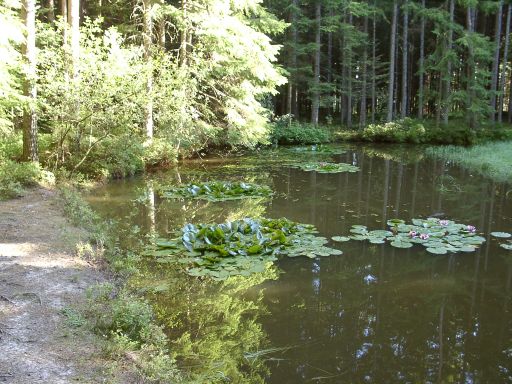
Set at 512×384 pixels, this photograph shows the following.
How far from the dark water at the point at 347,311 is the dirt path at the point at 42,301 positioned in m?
0.84

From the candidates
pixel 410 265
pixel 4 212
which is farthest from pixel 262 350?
pixel 4 212

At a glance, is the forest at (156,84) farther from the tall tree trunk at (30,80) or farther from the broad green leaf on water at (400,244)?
the broad green leaf on water at (400,244)

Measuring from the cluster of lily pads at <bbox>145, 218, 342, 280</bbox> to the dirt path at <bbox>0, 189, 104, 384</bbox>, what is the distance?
1.33m

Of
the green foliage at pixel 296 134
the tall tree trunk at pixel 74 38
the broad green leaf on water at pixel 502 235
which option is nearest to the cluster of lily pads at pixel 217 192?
the tall tree trunk at pixel 74 38

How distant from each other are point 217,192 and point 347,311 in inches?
250

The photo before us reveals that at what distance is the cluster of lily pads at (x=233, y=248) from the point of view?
244 inches

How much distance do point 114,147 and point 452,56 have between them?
1784 centimetres

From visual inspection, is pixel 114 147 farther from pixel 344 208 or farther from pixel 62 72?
pixel 344 208

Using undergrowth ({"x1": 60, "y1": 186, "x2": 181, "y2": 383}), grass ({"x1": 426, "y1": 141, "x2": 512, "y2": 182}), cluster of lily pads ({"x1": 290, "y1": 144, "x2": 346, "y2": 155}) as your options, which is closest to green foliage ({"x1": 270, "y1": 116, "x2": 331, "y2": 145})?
cluster of lily pads ({"x1": 290, "y1": 144, "x2": 346, "y2": 155})

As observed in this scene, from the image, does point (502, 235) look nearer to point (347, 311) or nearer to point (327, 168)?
point (347, 311)

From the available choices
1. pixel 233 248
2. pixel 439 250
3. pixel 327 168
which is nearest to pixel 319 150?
pixel 327 168

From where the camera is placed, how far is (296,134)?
977 inches

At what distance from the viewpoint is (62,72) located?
1080 centimetres

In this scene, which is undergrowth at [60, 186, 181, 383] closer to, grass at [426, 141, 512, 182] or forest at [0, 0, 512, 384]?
forest at [0, 0, 512, 384]
